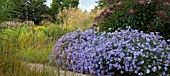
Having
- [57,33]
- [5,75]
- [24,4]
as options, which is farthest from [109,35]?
[24,4]

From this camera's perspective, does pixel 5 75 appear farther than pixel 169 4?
No

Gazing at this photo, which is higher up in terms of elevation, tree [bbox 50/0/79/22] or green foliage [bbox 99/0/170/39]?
tree [bbox 50/0/79/22]

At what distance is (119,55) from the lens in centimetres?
551

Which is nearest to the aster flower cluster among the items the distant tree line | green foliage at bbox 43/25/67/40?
green foliage at bbox 43/25/67/40

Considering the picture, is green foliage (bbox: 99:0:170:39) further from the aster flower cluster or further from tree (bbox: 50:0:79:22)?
tree (bbox: 50:0:79:22)

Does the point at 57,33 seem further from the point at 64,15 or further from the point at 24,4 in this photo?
the point at 24,4

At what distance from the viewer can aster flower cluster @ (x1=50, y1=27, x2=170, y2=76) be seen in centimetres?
545

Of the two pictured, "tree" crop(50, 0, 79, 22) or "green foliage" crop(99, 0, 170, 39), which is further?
"tree" crop(50, 0, 79, 22)

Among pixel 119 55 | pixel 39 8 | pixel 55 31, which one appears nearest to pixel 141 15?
pixel 119 55

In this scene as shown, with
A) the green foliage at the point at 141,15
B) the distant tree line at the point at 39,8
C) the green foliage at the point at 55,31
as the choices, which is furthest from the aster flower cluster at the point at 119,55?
the distant tree line at the point at 39,8

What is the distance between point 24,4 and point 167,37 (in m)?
21.5

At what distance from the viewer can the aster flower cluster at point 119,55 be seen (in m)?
5.45

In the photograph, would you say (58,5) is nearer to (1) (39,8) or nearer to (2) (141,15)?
(1) (39,8)

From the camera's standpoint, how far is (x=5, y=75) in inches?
129
